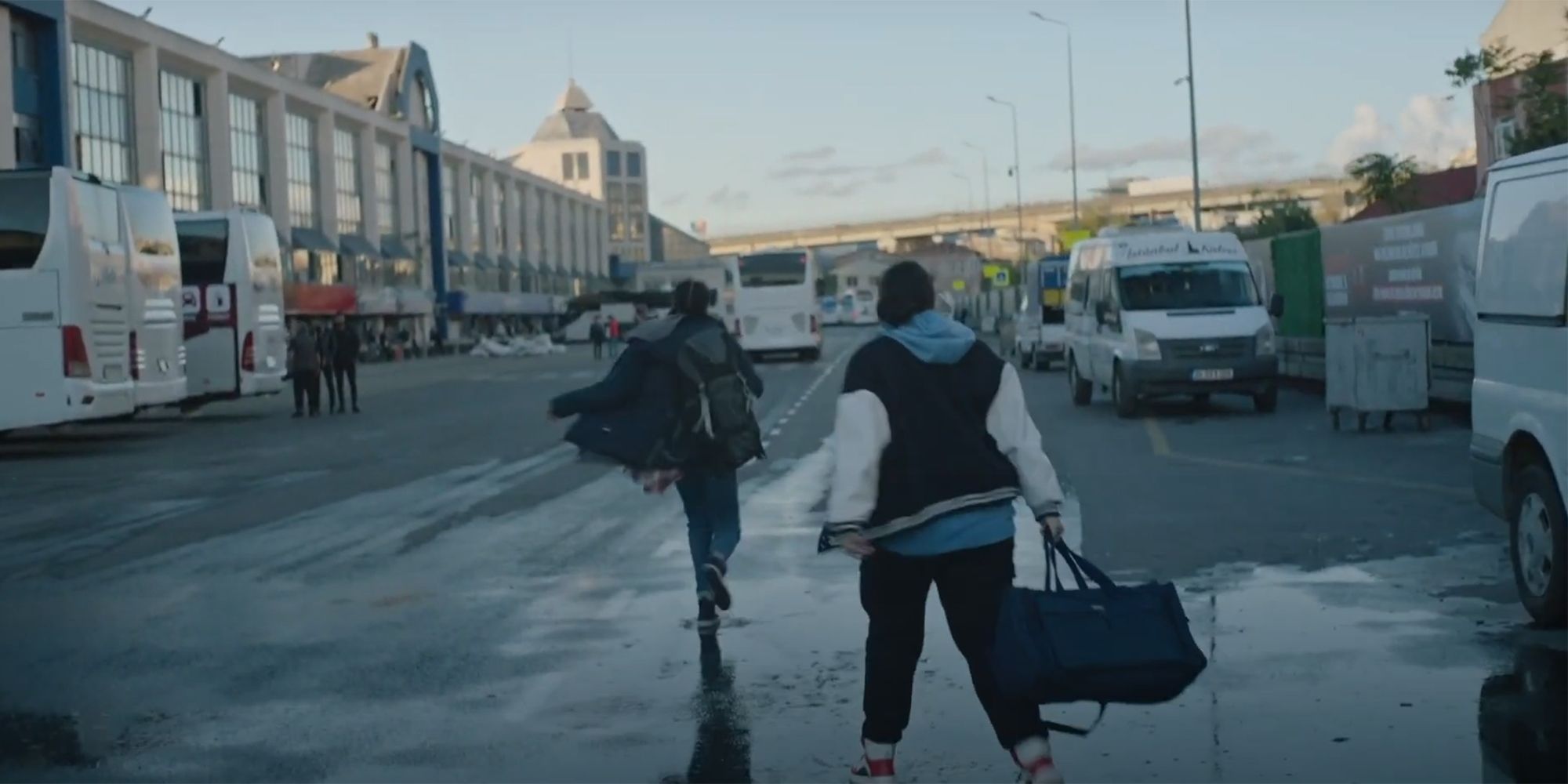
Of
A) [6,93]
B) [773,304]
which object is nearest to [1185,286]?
[773,304]

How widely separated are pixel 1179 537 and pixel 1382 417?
37.7ft

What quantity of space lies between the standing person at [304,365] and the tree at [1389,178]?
2574 cm

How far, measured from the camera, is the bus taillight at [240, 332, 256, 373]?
3059cm

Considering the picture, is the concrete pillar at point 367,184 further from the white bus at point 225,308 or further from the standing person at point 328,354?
the white bus at point 225,308

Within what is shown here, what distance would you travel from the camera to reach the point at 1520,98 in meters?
31.2

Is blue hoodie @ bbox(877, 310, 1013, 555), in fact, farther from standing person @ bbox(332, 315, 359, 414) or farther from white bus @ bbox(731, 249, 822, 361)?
white bus @ bbox(731, 249, 822, 361)

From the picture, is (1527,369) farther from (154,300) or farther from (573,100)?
(573,100)

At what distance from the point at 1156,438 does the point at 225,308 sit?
1651 centimetres

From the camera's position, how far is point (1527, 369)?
8.62 m

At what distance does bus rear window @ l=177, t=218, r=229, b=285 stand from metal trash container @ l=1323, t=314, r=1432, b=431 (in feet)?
61.2

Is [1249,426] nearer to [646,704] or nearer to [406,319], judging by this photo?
[646,704]

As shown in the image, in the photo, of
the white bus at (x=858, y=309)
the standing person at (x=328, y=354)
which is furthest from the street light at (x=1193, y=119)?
the white bus at (x=858, y=309)

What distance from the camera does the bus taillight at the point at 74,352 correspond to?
72.4ft

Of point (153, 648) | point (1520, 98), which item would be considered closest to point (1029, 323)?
point (1520, 98)
